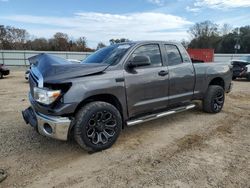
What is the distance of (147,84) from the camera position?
16.3 feet

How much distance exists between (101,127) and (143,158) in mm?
846

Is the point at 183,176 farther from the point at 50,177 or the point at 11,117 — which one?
the point at 11,117

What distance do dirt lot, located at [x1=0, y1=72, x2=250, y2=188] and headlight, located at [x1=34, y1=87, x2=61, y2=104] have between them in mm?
923

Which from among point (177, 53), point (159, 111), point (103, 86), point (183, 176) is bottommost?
point (183, 176)

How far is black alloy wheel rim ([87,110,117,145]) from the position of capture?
4281 millimetres

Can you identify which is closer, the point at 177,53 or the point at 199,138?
the point at 199,138

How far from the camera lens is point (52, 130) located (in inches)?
160

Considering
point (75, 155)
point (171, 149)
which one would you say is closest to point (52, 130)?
point (75, 155)

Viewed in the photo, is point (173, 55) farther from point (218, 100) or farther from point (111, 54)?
point (218, 100)

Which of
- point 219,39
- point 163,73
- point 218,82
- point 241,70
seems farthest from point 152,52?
point 219,39

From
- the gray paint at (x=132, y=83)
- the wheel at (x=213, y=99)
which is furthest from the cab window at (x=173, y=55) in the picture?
the wheel at (x=213, y=99)

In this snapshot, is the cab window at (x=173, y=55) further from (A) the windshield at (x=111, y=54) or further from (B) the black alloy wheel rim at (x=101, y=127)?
(B) the black alloy wheel rim at (x=101, y=127)

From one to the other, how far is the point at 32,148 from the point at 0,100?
17.3 ft

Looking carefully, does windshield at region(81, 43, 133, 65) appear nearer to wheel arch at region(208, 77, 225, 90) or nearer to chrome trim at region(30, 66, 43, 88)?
chrome trim at region(30, 66, 43, 88)
